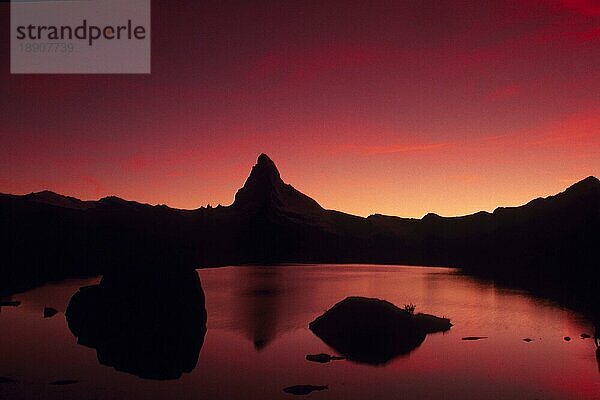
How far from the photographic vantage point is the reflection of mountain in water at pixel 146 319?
44.2 meters

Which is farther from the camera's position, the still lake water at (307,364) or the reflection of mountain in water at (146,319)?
the reflection of mountain in water at (146,319)

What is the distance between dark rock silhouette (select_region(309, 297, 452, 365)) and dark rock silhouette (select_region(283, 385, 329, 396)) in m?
10.1

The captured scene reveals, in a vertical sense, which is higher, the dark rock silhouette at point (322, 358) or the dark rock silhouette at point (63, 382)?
the dark rock silhouette at point (63, 382)

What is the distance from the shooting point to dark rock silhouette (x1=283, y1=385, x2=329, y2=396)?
3417 centimetres

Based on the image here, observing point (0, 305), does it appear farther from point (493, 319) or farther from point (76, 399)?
point (493, 319)

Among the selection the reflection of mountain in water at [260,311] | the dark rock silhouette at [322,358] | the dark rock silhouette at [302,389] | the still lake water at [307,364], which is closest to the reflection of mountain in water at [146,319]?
the still lake water at [307,364]

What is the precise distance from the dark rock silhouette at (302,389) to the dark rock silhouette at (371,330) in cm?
→ 1008

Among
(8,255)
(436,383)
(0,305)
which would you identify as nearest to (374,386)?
(436,383)

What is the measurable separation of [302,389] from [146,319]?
19.6 metres

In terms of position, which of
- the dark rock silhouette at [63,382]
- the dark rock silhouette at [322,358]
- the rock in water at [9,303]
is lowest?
the dark rock silhouette at [322,358]

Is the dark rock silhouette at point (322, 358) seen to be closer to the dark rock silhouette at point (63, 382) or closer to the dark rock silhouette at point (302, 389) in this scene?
the dark rock silhouette at point (302, 389)

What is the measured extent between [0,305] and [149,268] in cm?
4678

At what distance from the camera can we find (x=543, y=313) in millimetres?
77688

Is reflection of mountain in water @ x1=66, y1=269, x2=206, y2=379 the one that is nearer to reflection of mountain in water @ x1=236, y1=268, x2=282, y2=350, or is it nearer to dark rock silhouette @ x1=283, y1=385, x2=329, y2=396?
reflection of mountain in water @ x1=236, y1=268, x2=282, y2=350
